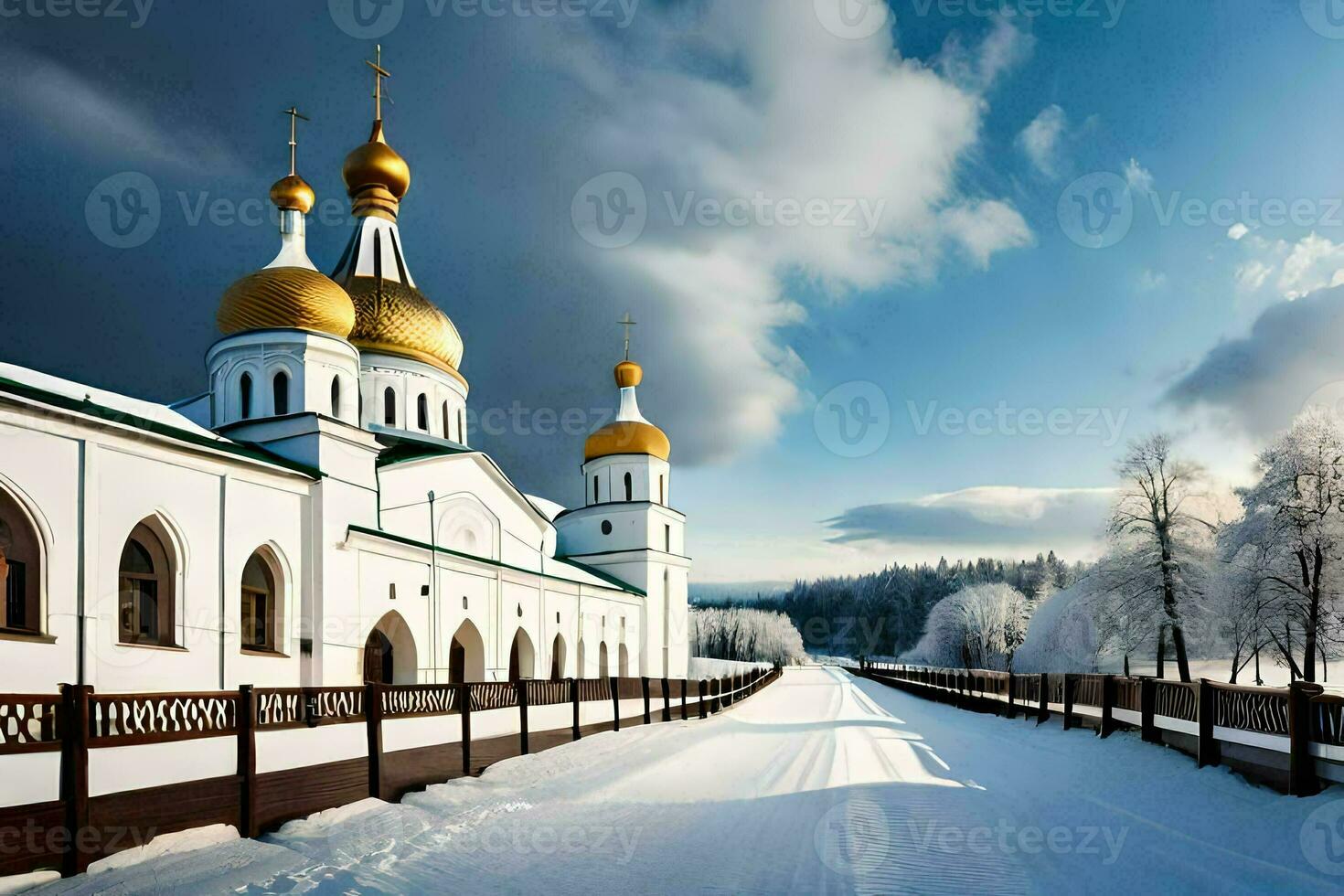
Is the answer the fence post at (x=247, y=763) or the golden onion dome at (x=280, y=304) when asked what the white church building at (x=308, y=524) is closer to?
the golden onion dome at (x=280, y=304)

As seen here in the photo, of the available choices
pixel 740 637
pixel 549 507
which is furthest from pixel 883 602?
pixel 549 507

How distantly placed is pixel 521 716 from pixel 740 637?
104m

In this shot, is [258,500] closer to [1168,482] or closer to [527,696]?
[527,696]

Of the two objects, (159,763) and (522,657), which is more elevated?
(159,763)

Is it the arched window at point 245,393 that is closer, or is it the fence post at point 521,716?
the fence post at point 521,716

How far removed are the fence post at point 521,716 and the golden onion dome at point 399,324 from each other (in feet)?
59.4

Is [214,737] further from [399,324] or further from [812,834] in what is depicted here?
[399,324]

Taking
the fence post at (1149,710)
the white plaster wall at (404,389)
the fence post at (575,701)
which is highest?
the white plaster wall at (404,389)

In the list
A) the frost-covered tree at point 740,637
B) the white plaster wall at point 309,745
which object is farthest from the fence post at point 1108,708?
the frost-covered tree at point 740,637

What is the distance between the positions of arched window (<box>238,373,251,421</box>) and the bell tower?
2186 cm

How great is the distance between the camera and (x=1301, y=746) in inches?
361

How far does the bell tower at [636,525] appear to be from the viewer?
139 feet

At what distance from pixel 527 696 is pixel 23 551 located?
813 cm

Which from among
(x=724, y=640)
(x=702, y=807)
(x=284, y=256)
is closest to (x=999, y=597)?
(x=724, y=640)
